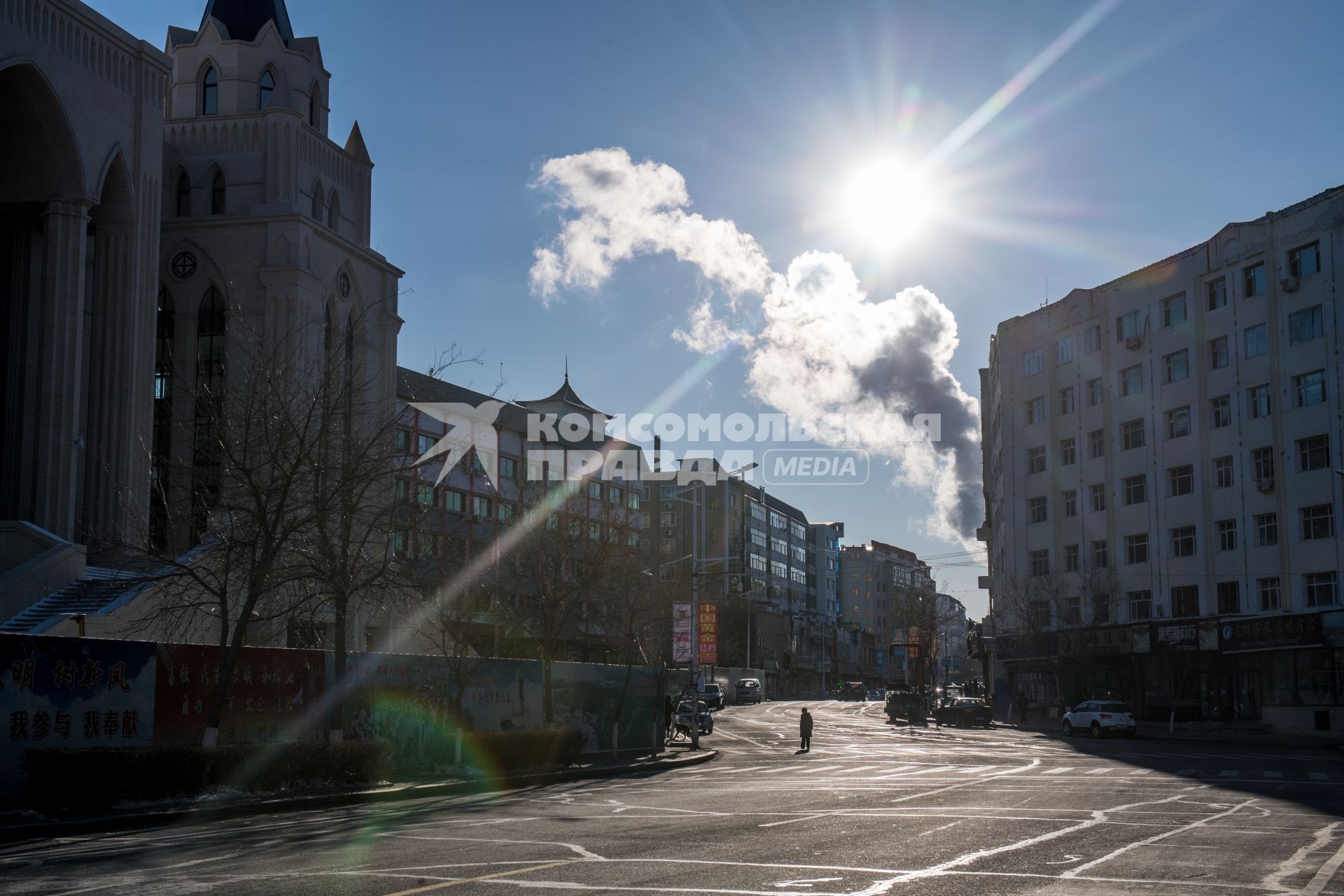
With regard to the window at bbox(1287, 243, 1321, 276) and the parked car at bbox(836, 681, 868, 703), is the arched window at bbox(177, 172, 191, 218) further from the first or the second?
the parked car at bbox(836, 681, 868, 703)

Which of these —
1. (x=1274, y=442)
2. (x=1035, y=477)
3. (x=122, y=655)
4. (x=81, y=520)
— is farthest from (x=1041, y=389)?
(x=122, y=655)

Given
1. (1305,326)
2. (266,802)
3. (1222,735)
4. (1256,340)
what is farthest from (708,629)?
(266,802)

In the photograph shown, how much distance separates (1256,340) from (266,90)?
45055 millimetres

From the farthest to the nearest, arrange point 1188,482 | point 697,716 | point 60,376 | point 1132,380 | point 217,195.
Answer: point 1132,380, point 1188,482, point 217,195, point 697,716, point 60,376

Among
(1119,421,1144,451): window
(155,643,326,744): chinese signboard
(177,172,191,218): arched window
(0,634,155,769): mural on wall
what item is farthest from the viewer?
(1119,421,1144,451): window

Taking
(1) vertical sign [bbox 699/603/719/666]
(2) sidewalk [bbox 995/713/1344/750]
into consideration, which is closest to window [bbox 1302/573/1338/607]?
(2) sidewalk [bbox 995/713/1344/750]

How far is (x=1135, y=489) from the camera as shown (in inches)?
2547

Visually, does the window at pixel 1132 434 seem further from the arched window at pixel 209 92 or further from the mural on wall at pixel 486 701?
the arched window at pixel 209 92

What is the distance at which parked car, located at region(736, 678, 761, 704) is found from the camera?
90.1m

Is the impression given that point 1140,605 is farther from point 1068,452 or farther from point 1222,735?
point 1222,735

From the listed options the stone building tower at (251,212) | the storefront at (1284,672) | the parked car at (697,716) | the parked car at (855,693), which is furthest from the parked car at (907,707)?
the parked car at (855,693)

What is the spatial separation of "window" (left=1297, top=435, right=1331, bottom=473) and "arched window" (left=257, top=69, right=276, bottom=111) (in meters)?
46.3

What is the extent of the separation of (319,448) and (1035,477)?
5425cm

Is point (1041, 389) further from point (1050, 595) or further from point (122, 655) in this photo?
point (122, 655)
